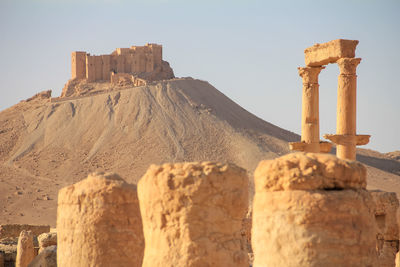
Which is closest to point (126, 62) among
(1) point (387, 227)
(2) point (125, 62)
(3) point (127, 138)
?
(2) point (125, 62)

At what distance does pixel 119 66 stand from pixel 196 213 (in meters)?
86.6

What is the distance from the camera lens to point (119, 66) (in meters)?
90.6

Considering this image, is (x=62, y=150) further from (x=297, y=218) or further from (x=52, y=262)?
(x=297, y=218)

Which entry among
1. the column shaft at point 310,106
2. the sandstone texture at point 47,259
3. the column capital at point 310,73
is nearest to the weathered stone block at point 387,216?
the sandstone texture at point 47,259

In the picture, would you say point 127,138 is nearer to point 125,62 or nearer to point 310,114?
point 125,62

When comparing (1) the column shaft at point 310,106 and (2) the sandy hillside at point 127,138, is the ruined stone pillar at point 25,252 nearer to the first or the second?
(1) the column shaft at point 310,106

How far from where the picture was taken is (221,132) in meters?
74.4

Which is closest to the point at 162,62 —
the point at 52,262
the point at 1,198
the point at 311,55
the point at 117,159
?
the point at 117,159

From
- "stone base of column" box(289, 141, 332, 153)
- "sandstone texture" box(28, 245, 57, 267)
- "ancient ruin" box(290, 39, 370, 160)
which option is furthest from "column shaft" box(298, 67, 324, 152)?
"sandstone texture" box(28, 245, 57, 267)

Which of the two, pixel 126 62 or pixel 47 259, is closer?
pixel 47 259

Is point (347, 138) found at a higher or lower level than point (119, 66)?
lower

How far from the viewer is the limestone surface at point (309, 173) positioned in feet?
14.8

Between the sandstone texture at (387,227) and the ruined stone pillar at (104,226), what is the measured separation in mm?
4582

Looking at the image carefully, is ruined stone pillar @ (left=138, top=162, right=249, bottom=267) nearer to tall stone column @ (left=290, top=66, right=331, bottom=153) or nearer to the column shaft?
tall stone column @ (left=290, top=66, right=331, bottom=153)
